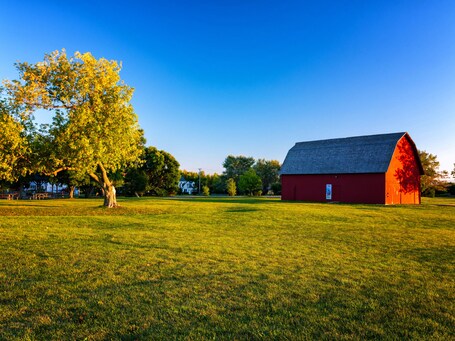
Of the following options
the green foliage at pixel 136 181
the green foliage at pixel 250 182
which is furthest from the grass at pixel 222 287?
the green foliage at pixel 250 182

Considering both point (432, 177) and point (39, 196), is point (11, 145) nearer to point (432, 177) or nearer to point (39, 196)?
point (39, 196)

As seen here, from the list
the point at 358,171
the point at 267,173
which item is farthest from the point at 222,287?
the point at 267,173

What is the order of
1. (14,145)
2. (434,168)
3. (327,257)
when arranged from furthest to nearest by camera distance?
(434,168) → (14,145) → (327,257)

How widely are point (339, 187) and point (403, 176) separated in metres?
7.96

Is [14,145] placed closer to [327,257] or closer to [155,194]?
[327,257]

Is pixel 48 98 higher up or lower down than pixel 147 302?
higher up

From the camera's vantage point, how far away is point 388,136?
37.9 metres

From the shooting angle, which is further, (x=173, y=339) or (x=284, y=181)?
(x=284, y=181)

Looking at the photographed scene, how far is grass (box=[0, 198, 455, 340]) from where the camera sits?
4.24 metres

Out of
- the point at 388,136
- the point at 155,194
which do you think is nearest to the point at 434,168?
the point at 388,136

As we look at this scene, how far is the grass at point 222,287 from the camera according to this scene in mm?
4242

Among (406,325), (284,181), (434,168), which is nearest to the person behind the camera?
(406,325)

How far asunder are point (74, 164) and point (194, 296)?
20.3m

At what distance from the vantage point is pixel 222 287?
5.89m
